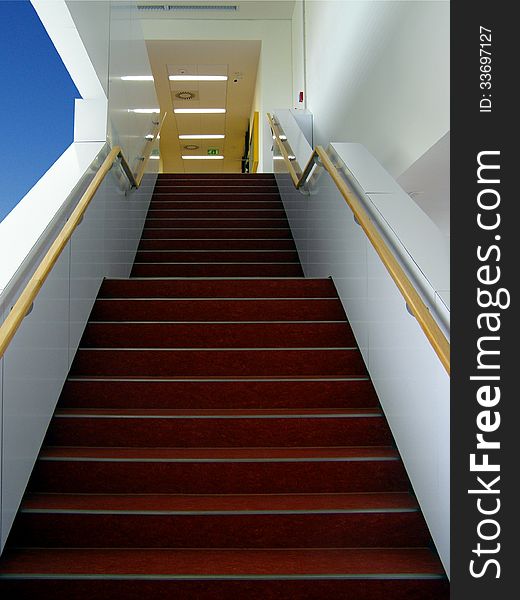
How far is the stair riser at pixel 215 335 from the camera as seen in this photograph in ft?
14.3

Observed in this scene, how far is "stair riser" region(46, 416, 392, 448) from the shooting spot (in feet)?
11.5

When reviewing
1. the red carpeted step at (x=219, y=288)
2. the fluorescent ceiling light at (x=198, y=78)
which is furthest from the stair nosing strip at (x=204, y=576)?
the fluorescent ceiling light at (x=198, y=78)

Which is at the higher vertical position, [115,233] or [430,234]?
[115,233]

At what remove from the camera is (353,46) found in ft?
21.9

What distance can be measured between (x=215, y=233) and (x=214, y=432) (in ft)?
11.1

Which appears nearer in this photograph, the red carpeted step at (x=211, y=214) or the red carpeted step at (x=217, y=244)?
the red carpeted step at (x=217, y=244)

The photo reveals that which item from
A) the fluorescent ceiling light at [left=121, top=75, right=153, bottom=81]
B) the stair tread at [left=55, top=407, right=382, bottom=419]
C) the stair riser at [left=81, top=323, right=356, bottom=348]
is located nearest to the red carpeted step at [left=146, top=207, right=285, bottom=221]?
the fluorescent ceiling light at [left=121, top=75, right=153, bottom=81]

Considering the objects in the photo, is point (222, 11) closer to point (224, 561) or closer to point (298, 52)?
point (298, 52)

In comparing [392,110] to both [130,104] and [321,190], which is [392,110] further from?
[130,104]

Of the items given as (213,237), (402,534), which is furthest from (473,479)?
(213,237)

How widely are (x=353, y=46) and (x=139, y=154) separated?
7.63ft

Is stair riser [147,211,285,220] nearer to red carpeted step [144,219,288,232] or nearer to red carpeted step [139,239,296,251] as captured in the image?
red carpeted step [144,219,288,232]

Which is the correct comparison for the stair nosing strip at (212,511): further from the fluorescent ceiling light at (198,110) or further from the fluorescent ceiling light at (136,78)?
the fluorescent ceiling light at (198,110)

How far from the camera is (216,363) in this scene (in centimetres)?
412
